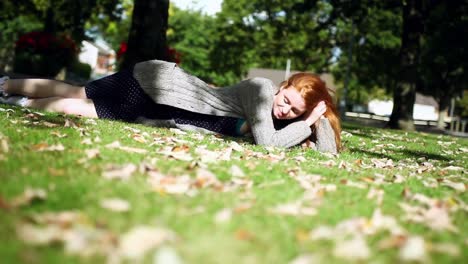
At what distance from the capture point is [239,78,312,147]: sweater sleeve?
5.97 metres

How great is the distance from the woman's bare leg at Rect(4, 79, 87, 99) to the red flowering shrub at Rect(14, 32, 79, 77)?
1316cm

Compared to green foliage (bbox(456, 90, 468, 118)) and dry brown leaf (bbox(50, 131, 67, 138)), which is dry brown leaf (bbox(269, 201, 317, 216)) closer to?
dry brown leaf (bbox(50, 131, 67, 138))

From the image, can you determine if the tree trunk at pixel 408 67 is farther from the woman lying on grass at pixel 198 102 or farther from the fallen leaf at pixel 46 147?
the fallen leaf at pixel 46 147

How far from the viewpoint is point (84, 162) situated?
3322mm

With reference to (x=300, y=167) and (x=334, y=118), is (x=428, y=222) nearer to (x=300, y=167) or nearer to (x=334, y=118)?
(x=300, y=167)

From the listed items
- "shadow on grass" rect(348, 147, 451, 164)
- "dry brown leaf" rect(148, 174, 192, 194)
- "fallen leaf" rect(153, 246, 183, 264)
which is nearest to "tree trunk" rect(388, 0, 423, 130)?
"shadow on grass" rect(348, 147, 451, 164)

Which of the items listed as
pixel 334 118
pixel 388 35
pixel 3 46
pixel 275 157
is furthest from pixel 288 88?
pixel 3 46

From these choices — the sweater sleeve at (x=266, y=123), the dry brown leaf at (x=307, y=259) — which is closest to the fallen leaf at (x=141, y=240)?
the dry brown leaf at (x=307, y=259)

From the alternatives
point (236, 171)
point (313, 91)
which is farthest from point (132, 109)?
point (236, 171)

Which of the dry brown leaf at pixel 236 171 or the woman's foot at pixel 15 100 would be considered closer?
the dry brown leaf at pixel 236 171

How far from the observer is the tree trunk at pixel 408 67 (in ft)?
62.3

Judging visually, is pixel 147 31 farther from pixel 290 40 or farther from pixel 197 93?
pixel 290 40

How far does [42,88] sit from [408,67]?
16279mm

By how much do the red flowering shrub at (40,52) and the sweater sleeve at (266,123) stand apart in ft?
51.9
